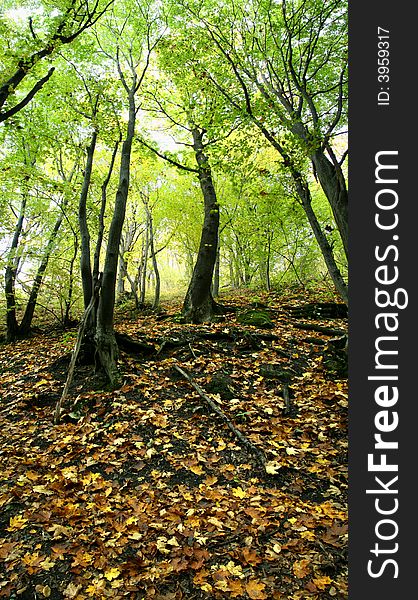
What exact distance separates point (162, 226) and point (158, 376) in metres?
13.2

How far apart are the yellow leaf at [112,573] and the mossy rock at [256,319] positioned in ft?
22.6

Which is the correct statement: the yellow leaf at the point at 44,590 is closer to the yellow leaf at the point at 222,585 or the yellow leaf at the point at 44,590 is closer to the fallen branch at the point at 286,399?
the yellow leaf at the point at 222,585

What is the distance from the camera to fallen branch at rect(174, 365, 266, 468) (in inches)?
185

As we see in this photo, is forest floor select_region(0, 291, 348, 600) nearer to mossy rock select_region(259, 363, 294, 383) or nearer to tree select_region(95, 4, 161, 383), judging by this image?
mossy rock select_region(259, 363, 294, 383)

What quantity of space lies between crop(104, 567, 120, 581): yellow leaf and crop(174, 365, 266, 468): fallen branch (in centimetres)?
209

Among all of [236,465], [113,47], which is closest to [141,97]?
[113,47]

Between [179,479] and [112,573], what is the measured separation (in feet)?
4.52

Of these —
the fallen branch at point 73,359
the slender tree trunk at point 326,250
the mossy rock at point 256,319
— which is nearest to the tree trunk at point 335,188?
the slender tree trunk at point 326,250

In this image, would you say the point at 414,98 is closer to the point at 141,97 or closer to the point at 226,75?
the point at 226,75

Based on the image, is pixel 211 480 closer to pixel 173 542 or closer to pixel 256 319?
pixel 173 542

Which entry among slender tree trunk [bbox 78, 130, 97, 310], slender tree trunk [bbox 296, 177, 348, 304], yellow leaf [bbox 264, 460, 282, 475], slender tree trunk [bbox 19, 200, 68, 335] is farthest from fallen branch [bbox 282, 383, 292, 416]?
slender tree trunk [bbox 19, 200, 68, 335]

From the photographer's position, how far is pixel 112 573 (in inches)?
126

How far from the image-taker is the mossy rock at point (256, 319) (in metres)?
9.55

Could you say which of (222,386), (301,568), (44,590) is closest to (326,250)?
(222,386)
